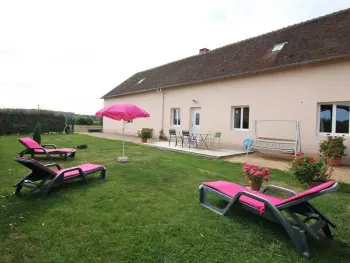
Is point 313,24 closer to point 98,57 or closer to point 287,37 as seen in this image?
point 287,37

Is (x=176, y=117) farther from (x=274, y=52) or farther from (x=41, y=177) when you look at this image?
(x=41, y=177)

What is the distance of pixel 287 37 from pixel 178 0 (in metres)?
7.11

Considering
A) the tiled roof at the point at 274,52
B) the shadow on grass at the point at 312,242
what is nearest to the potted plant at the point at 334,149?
the tiled roof at the point at 274,52

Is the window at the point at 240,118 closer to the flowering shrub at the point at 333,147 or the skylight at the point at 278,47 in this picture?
the skylight at the point at 278,47

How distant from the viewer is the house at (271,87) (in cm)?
868

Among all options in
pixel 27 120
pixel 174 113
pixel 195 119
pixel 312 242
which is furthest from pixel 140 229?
pixel 27 120

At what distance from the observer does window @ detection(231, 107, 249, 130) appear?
11401mm

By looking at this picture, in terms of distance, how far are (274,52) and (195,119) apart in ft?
19.2

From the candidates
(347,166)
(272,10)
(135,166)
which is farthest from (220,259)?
(272,10)

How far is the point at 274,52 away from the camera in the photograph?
11.2m

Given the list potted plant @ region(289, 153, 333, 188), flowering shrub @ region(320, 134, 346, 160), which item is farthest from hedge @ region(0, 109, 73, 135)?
flowering shrub @ region(320, 134, 346, 160)

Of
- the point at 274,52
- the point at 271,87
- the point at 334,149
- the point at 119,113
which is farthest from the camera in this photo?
the point at 274,52

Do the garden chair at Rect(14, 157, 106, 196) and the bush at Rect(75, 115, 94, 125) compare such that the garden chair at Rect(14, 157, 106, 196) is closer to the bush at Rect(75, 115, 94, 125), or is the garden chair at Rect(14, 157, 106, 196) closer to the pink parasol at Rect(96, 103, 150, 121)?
the pink parasol at Rect(96, 103, 150, 121)

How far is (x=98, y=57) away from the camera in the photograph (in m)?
14.6
